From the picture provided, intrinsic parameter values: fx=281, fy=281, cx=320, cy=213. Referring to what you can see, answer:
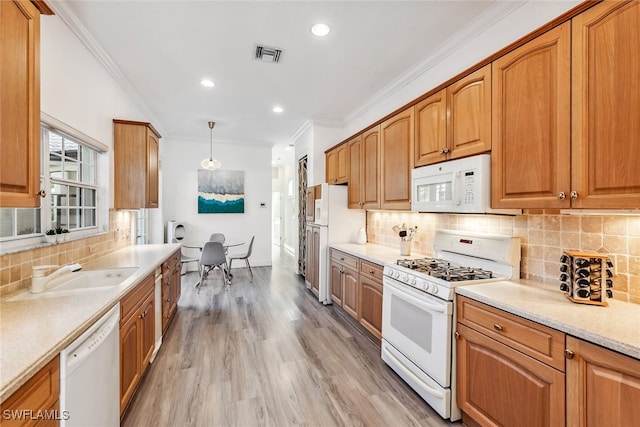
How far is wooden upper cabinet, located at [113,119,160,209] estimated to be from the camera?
9.95ft

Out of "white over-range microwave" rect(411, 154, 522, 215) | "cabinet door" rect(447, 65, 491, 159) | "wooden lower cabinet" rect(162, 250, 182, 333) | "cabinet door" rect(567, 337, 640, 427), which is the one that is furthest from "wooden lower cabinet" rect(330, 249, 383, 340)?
"wooden lower cabinet" rect(162, 250, 182, 333)

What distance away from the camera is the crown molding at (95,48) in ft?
6.71

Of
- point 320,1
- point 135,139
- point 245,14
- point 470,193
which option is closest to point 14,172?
point 245,14

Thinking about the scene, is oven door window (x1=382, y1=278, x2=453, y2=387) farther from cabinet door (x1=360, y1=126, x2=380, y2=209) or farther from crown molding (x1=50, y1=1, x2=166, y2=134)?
crown molding (x1=50, y1=1, x2=166, y2=134)

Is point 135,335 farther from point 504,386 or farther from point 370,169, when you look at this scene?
point 370,169

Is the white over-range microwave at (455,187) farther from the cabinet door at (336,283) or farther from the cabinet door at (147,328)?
the cabinet door at (147,328)

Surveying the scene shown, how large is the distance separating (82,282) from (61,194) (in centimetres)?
84

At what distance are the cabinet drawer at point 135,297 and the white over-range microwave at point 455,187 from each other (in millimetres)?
2245

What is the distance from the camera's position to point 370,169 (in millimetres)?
3289

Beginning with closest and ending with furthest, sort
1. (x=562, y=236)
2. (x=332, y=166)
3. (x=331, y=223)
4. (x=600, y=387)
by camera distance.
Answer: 1. (x=600, y=387)
2. (x=562, y=236)
3. (x=331, y=223)
4. (x=332, y=166)

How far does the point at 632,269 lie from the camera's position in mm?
1464

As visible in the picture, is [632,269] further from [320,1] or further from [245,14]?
[245,14]

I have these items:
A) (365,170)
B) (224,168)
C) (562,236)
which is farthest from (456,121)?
(224,168)

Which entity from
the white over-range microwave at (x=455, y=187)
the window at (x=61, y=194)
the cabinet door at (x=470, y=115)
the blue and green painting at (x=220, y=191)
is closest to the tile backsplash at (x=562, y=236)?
the white over-range microwave at (x=455, y=187)
